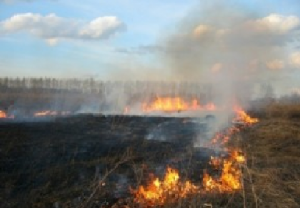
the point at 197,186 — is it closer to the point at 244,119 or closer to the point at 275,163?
the point at 275,163

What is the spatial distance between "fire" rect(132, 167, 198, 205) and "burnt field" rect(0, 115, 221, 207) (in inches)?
12.2

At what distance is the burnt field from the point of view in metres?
7.71

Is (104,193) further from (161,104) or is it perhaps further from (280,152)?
(161,104)

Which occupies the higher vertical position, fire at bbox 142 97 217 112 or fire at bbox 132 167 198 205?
fire at bbox 142 97 217 112

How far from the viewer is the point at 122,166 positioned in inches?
409

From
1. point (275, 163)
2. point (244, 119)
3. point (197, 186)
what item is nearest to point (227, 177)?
point (197, 186)

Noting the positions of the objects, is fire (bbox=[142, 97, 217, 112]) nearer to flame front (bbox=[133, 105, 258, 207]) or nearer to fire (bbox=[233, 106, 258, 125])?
fire (bbox=[233, 106, 258, 125])

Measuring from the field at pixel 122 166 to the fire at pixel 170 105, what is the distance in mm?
15911

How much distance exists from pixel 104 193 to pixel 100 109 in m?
29.4

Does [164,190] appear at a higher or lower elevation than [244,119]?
lower

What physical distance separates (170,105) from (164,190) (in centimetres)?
2927

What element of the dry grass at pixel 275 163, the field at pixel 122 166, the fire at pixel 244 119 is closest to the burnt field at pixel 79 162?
the field at pixel 122 166

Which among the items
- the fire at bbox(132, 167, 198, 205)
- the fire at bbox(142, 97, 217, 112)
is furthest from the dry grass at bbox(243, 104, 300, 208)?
the fire at bbox(142, 97, 217, 112)

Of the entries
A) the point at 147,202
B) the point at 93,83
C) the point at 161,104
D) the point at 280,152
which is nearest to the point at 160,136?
the point at 280,152
